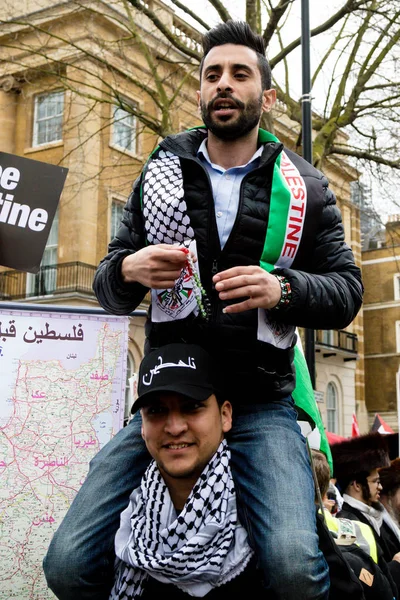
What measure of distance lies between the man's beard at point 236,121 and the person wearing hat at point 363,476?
164 inches

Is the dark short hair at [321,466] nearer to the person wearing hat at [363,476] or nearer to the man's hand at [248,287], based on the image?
the person wearing hat at [363,476]

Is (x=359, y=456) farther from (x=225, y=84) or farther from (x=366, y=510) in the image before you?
(x=225, y=84)

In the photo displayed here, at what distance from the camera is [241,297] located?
2.90 meters

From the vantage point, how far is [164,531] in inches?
114

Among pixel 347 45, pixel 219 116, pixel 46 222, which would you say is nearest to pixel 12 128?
pixel 347 45

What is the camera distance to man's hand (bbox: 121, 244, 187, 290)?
2842 millimetres

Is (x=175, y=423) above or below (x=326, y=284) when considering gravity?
below

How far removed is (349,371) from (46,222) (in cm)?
3240

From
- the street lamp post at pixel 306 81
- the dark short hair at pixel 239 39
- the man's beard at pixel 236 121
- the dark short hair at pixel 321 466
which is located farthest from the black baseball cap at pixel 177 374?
the street lamp post at pixel 306 81

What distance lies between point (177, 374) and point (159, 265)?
44cm

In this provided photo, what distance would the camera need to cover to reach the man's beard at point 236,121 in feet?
10.4

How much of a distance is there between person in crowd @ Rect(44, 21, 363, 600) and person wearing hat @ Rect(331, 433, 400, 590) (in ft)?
12.1

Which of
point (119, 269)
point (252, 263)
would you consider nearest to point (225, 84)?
point (252, 263)

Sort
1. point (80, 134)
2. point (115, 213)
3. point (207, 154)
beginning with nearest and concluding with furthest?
1. point (207, 154)
2. point (80, 134)
3. point (115, 213)
